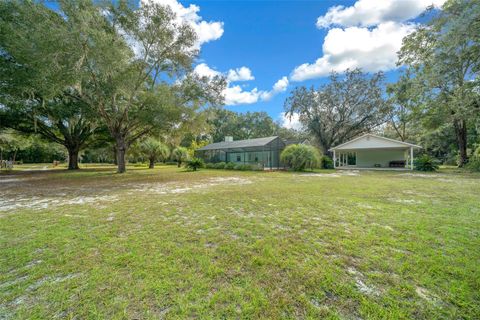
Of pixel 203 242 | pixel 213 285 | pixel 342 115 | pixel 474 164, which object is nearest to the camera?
pixel 213 285

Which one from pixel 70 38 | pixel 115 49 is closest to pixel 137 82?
pixel 115 49

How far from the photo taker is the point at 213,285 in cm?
182

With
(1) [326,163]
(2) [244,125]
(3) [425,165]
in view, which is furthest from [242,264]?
(2) [244,125]

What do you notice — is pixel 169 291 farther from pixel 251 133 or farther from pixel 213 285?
pixel 251 133

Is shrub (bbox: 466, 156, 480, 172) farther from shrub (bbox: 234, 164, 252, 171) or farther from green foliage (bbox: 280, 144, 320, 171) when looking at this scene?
shrub (bbox: 234, 164, 252, 171)

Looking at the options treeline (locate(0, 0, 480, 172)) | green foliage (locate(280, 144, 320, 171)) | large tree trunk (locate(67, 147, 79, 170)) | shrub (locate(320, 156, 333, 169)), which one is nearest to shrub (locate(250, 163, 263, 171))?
green foliage (locate(280, 144, 320, 171))

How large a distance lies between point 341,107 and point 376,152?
656 centimetres

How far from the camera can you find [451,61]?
19.7ft

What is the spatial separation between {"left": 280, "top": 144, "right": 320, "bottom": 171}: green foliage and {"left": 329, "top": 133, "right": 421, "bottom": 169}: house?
477 cm

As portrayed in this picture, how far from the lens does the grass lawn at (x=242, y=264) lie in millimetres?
1558

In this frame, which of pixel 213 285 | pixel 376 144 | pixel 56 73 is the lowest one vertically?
pixel 213 285

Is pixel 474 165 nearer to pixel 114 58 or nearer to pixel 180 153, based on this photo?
pixel 114 58

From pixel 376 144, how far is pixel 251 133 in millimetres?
23462

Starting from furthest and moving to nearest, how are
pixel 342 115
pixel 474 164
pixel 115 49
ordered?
pixel 342 115, pixel 474 164, pixel 115 49
